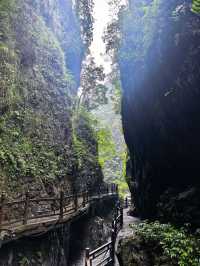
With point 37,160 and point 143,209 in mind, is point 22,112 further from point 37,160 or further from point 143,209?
point 143,209

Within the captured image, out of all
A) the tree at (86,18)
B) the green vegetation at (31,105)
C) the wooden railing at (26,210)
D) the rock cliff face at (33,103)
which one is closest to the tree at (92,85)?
the tree at (86,18)

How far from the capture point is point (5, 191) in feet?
44.7

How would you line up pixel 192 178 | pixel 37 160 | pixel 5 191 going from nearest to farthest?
pixel 5 191 → pixel 192 178 → pixel 37 160

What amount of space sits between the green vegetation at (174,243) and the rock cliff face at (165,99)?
2026 mm

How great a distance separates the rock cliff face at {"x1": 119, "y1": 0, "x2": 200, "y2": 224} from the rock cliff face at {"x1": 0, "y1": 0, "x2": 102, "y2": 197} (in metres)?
6.02

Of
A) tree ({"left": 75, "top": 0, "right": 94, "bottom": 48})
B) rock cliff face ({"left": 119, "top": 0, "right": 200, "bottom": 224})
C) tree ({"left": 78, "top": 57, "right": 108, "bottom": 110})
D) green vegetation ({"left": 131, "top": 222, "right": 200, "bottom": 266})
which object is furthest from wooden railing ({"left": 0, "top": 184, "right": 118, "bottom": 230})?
tree ({"left": 75, "top": 0, "right": 94, "bottom": 48})

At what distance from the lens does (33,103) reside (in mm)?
20250

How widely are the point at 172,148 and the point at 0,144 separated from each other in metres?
8.59

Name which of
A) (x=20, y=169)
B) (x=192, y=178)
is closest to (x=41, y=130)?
(x=20, y=169)

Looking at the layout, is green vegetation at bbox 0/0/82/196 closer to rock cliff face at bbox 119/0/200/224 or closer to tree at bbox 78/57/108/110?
rock cliff face at bbox 119/0/200/224

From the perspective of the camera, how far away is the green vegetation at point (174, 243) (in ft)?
30.0

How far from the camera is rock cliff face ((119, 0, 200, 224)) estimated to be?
12.0 meters

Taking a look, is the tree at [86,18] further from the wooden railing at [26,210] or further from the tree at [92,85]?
the wooden railing at [26,210]

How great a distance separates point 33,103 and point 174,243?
13716mm
